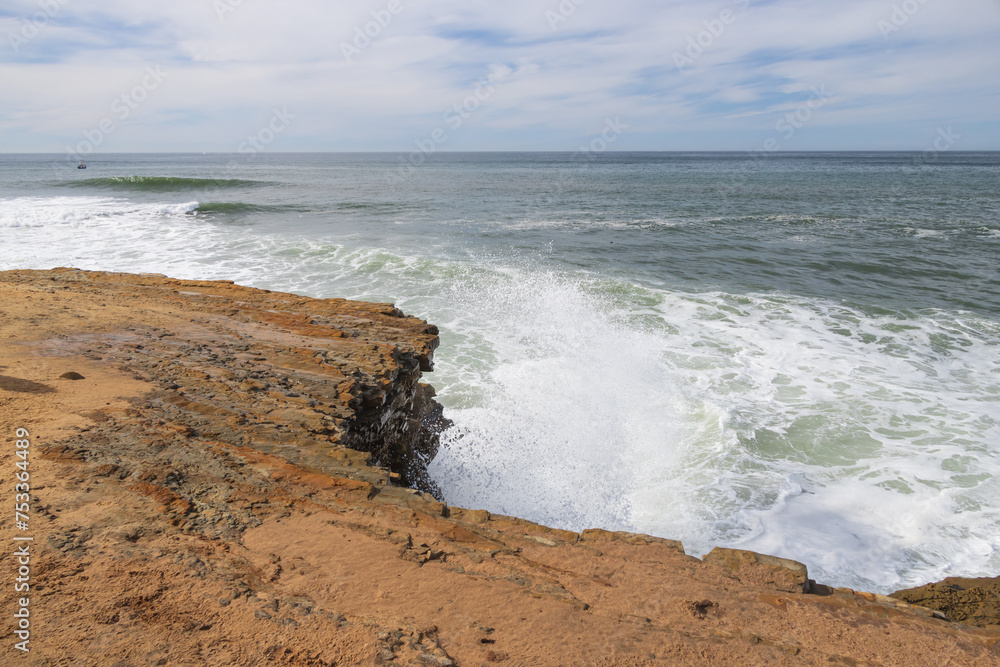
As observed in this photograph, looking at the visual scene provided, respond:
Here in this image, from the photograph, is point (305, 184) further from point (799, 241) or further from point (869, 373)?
point (869, 373)

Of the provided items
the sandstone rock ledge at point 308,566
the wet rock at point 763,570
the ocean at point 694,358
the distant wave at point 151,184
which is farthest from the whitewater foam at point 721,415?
the distant wave at point 151,184

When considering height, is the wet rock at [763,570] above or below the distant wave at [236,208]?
below

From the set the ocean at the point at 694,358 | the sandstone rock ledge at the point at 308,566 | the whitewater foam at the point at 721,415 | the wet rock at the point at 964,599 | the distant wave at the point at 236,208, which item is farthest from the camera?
the distant wave at the point at 236,208

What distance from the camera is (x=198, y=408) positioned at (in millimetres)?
3926

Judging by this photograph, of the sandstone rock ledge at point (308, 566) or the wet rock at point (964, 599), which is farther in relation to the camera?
the wet rock at point (964, 599)

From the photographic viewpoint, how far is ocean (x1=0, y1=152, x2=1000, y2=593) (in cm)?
526

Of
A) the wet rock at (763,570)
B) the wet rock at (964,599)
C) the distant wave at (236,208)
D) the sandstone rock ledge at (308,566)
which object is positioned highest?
the distant wave at (236,208)

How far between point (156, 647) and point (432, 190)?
34.1 metres

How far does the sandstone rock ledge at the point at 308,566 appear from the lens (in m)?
2.28

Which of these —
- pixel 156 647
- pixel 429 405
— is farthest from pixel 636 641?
pixel 429 405

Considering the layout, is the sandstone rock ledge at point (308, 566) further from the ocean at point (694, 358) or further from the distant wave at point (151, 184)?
the distant wave at point (151, 184)

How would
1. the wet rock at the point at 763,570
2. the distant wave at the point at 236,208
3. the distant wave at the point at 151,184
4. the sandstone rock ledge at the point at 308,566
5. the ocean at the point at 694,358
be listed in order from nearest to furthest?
the sandstone rock ledge at the point at 308,566 → the wet rock at the point at 763,570 → the ocean at the point at 694,358 → the distant wave at the point at 236,208 → the distant wave at the point at 151,184

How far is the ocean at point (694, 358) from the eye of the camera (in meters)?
5.26

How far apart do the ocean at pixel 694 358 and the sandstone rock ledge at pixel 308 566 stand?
6.76 ft
